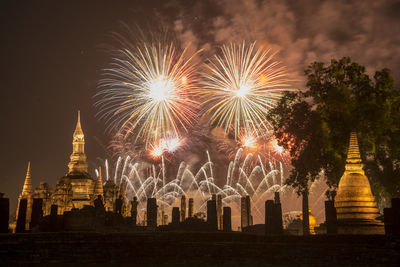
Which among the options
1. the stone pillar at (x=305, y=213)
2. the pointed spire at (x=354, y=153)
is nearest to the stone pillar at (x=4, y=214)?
the pointed spire at (x=354, y=153)

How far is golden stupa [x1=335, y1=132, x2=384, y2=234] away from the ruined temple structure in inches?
1017

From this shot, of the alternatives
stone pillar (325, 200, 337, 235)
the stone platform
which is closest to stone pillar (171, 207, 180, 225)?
stone pillar (325, 200, 337, 235)

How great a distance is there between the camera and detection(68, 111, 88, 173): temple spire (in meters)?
71.4

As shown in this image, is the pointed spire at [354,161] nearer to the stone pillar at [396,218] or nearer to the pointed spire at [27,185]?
the stone pillar at [396,218]

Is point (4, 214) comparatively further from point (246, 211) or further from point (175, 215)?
point (246, 211)

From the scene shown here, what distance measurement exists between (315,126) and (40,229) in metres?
16.1

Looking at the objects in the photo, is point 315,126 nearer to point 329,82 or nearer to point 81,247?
point 329,82

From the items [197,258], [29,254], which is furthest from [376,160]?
[29,254]

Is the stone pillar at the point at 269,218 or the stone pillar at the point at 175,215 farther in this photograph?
the stone pillar at the point at 175,215

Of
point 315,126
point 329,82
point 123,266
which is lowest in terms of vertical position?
point 123,266

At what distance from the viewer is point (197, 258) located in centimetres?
1442

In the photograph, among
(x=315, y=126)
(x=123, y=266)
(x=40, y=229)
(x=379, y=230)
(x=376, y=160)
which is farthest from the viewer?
(x=376, y=160)

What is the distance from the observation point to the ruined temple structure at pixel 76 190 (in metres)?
47.2

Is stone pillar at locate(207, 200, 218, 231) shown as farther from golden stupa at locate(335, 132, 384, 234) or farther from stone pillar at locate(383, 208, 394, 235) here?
stone pillar at locate(383, 208, 394, 235)
